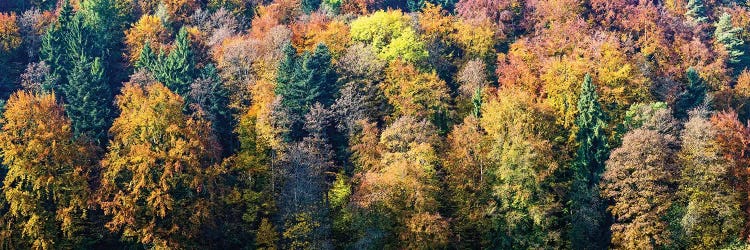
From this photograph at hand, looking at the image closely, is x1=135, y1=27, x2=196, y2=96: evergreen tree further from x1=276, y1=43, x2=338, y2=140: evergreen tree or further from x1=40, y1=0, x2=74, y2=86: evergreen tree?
x1=276, y1=43, x2=338, y2=140: evergreen tree

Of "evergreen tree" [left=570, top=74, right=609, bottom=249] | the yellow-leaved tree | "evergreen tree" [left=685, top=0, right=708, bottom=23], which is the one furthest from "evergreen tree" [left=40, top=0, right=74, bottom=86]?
"evergreen tree" [left=685, top=0, right=708, bottom=23]

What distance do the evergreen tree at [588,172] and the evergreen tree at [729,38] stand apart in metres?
32.9

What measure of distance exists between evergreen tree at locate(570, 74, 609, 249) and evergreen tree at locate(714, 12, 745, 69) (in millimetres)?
32942

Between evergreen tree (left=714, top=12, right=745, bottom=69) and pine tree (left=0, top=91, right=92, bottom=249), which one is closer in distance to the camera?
pine tree (left=0, top=91, right=92, bottom=249)

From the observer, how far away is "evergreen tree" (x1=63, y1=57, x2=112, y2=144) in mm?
69000

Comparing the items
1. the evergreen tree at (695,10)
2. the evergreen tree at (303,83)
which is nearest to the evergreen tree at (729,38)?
the evergreen tree at (695,10)

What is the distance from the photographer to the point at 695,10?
311 feet

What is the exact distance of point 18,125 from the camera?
58438 millimetres

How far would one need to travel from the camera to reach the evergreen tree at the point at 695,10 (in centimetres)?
9412

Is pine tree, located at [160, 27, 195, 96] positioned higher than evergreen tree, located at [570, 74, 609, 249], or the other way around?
pine tree, located at [160, 27, 195, 96]

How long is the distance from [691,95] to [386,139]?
3135 cm

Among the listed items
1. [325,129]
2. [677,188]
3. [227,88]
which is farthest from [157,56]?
[677,188]

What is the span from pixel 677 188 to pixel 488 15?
110ft

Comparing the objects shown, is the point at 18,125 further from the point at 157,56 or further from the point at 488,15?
the point at 488,15
